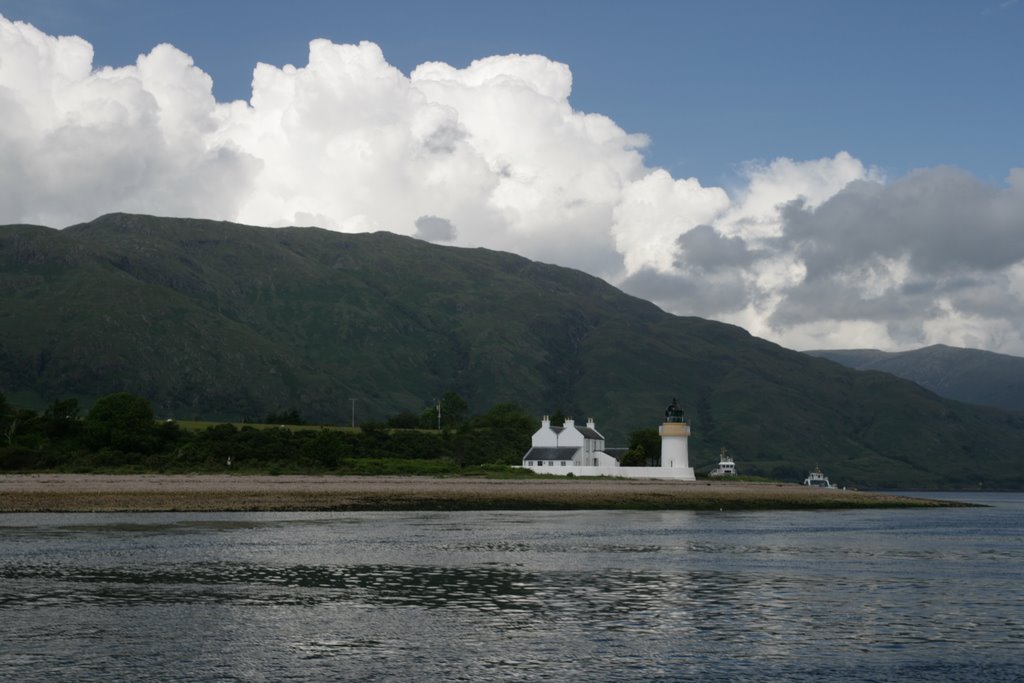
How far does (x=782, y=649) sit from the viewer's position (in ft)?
95.5

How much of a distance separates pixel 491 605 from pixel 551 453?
4307 inches

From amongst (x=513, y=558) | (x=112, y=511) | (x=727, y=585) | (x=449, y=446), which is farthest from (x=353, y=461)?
(x=727, y=585)

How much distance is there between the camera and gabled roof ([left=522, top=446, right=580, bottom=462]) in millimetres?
144250

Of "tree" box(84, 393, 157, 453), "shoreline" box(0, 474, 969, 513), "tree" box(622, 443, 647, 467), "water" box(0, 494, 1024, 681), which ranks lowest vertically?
"water" box(0, 494, 1024, 681)

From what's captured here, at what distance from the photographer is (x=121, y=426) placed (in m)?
130

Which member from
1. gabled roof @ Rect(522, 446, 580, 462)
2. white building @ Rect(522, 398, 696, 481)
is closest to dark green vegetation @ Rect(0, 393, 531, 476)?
gabled roof @ Rect(522, 446, 580, 462)

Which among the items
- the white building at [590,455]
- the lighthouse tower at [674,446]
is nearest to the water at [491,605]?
the white building at [590,455]

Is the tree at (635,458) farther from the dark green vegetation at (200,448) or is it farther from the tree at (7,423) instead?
the tree at (7,423)

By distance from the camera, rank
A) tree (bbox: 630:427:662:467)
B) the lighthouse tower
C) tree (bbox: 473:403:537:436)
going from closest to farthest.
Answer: the lighthouse tower < tree (bbox: 630:427:662:467) < tree (bbox: 473:403:537:436)

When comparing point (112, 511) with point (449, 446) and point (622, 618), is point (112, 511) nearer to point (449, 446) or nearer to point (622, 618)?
point (622, 618)

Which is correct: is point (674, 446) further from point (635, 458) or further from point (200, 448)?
point (200, 448)

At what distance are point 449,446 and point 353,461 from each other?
22374mm

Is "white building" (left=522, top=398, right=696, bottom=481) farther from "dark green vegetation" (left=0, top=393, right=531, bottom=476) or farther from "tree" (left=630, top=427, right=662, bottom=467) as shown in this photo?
"tree" (left=630, top=427, right=662, bottom=467)

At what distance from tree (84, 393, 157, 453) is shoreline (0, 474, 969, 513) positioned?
74.1 feet
